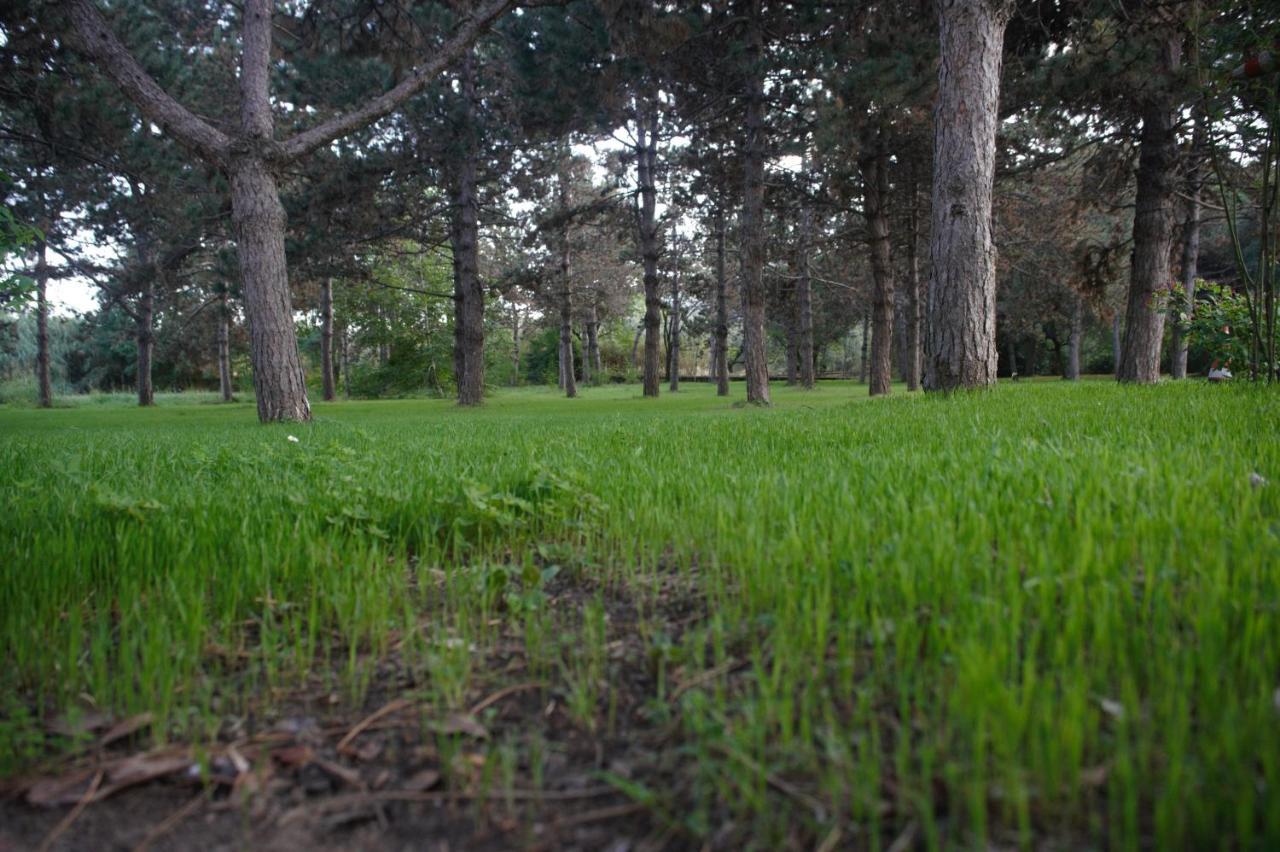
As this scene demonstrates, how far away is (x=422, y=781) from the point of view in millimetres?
1365

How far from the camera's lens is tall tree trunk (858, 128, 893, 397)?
683 inches

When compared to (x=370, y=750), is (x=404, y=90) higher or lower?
higher

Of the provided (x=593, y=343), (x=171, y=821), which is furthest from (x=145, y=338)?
(x=171, y=821)

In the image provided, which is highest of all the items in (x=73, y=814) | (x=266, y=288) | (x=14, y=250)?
(x=266, y=288)

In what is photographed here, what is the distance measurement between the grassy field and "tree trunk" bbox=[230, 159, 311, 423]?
896cm

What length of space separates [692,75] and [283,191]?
11.9 meters

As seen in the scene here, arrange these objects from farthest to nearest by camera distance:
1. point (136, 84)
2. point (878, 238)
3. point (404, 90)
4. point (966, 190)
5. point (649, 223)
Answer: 1. point (649, 223)
2. point (878, 238)
3. point (404, 90)
4. point (136, 84)
5. point (966, 190)

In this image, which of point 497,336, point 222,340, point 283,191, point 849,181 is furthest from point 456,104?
point 497,336

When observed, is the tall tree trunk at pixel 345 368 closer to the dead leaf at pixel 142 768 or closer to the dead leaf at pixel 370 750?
the dead leaf at pixel 142 768

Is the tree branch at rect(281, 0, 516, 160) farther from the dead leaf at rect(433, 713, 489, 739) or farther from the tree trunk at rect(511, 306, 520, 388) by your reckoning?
the tree trunk at rect(511, 306, 520, 388)

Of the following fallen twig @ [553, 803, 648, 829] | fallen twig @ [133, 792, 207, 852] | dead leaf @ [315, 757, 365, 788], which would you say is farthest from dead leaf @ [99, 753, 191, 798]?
fallen twig @ [553, 803, 648, 829]

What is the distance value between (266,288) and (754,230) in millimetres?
10657

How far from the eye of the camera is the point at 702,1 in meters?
13.3

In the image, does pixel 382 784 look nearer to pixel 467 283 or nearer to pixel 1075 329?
pixel 467 283
